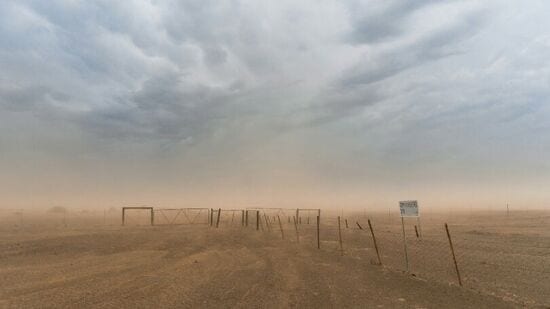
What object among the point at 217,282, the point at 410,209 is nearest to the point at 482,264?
the point at 410,209

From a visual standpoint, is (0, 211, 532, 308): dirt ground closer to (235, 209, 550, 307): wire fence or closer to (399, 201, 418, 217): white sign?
(235, 209, 550, 307): wire fence

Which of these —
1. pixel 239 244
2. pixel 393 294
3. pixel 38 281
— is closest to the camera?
pixel 393 294

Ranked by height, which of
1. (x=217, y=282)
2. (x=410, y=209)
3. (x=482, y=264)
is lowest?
(x=482, y=264)

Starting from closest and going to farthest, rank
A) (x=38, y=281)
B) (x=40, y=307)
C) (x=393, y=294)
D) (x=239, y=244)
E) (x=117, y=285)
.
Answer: (x=40, y=307), (x=393, y=294), (x=117, y=285), (x=38, y=281), (x=239, y=244)

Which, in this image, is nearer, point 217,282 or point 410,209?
point 217,282

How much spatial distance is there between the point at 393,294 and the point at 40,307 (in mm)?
12972

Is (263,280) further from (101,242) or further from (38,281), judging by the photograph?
(101,242)

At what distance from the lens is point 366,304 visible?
45.2 ft

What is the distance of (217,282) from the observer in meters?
17.1

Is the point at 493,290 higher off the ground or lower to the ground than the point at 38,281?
lower

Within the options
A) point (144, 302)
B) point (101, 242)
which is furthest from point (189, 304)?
point (101, 242)

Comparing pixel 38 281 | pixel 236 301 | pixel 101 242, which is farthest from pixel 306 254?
pixel 101 242

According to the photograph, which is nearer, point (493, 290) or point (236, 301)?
point (236, 301)

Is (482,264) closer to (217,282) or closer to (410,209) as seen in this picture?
(410,209)
